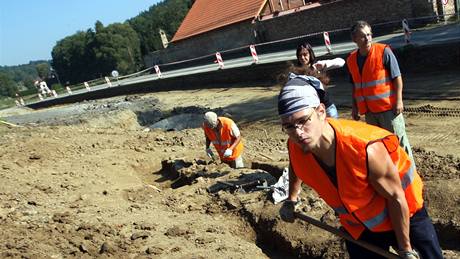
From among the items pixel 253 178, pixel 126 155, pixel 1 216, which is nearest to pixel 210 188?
pixel 253 178

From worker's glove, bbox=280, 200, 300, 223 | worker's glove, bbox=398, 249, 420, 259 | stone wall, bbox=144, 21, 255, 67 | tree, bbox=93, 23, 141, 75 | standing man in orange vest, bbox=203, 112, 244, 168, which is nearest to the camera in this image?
worker's glove, bbox=398, 249, 420, 259

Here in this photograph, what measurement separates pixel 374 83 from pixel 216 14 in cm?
3079

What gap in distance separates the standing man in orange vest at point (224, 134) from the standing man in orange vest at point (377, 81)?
260 centimetres

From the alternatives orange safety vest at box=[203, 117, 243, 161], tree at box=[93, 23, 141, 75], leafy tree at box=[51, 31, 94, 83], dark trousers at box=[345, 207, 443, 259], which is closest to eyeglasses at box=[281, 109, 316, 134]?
dark trousers at box=[345, 207, 443, 259]

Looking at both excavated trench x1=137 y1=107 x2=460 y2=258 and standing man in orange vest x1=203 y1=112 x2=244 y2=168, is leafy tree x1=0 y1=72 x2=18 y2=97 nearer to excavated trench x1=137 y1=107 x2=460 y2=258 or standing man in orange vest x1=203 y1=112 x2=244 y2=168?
excavated trench x1=137 y1=107 x2=460 y2=258

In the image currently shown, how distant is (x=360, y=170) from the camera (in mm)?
2316

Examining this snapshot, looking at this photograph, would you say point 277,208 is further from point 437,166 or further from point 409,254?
point 409,254

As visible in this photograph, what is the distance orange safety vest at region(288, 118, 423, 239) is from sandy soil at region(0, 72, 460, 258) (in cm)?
198

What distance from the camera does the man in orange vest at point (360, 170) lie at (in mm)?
2312

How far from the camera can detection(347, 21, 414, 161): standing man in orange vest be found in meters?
4.70

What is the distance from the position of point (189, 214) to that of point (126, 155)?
14.7 feet

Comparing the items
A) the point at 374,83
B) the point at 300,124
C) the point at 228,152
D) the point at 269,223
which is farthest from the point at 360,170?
the point at 228,152

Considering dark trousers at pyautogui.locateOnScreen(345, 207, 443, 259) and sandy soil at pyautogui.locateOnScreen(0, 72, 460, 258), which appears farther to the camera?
sandy soil at pyautogui.locateOnScreen(0, 72, 460, 258)

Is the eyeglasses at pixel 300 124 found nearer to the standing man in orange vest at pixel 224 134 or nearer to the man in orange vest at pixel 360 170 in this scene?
the man in orange vest at pixel 360 170
